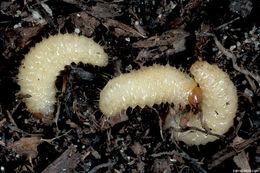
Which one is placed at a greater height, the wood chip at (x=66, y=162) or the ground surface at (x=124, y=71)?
the ground surface at (x=124, y=71)

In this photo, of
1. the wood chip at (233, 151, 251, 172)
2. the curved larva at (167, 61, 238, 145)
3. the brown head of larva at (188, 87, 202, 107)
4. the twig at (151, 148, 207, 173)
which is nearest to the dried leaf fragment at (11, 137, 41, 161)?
the twig at (151, 148, 207, 173)

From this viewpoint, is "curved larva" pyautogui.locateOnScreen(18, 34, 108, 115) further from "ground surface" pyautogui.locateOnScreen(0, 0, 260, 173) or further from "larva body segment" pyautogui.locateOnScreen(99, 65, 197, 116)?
"larva body segment" pyautogui.locateOnScreen(99, 65, 197, 116)

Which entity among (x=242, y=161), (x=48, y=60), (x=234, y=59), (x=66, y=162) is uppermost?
(x=234, y=59)

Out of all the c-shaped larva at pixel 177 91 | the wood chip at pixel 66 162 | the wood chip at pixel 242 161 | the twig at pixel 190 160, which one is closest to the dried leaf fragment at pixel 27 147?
the wood chip at pixel 66 162

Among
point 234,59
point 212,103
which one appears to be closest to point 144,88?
point 212,103

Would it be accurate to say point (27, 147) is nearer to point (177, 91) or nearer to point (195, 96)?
point (177, 91)

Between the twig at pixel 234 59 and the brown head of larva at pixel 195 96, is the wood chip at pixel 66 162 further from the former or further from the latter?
the twig at pixel 234 59

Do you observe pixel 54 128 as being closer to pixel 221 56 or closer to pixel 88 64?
pixel 88 64

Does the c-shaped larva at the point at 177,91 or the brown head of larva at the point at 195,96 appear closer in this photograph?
the c-shaped larva at the point at 177,91
